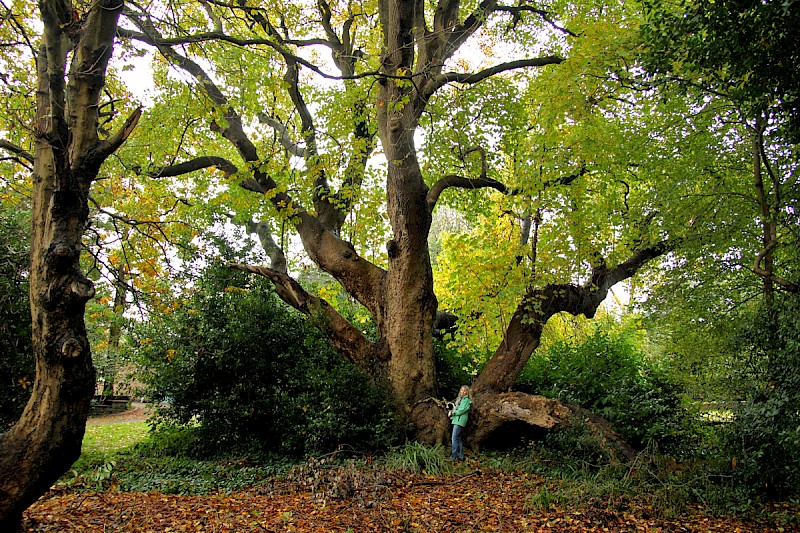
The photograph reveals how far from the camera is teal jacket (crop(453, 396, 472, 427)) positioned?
880cm

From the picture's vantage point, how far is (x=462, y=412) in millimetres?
8867

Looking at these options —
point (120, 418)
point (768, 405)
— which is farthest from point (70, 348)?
point (120, 418)

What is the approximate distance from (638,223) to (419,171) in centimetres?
383

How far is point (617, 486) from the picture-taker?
6609 mm

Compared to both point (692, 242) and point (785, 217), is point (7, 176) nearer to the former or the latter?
point (692, 242)

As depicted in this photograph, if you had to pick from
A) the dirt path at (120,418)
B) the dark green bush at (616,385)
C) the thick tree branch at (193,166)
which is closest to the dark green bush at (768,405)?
the dark green bush at (616,385)

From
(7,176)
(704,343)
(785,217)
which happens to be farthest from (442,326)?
(7,176)

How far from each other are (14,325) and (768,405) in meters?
10.7

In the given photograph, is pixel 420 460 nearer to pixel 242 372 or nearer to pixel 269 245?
pixel 242 372

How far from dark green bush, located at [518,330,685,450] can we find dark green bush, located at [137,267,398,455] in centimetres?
377

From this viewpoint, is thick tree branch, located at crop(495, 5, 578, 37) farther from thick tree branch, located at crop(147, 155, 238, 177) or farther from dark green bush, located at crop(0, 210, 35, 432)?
dark green bush, located at crop(0, 210, 35, 432)

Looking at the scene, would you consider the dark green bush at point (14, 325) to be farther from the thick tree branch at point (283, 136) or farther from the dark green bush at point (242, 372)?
the thick tree branch at point (283, 136)

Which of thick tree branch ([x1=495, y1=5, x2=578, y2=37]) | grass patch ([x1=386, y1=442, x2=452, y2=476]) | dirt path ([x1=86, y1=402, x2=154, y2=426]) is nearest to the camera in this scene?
grass patch ([x1=386, y1=442, x2=452, y2=476])

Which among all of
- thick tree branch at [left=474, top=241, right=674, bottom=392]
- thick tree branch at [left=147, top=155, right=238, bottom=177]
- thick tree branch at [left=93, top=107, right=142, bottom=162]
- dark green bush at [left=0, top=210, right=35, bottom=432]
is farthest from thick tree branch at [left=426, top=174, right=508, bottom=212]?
dark green bush at [left=0, top=210, right=35, bottom=432]
